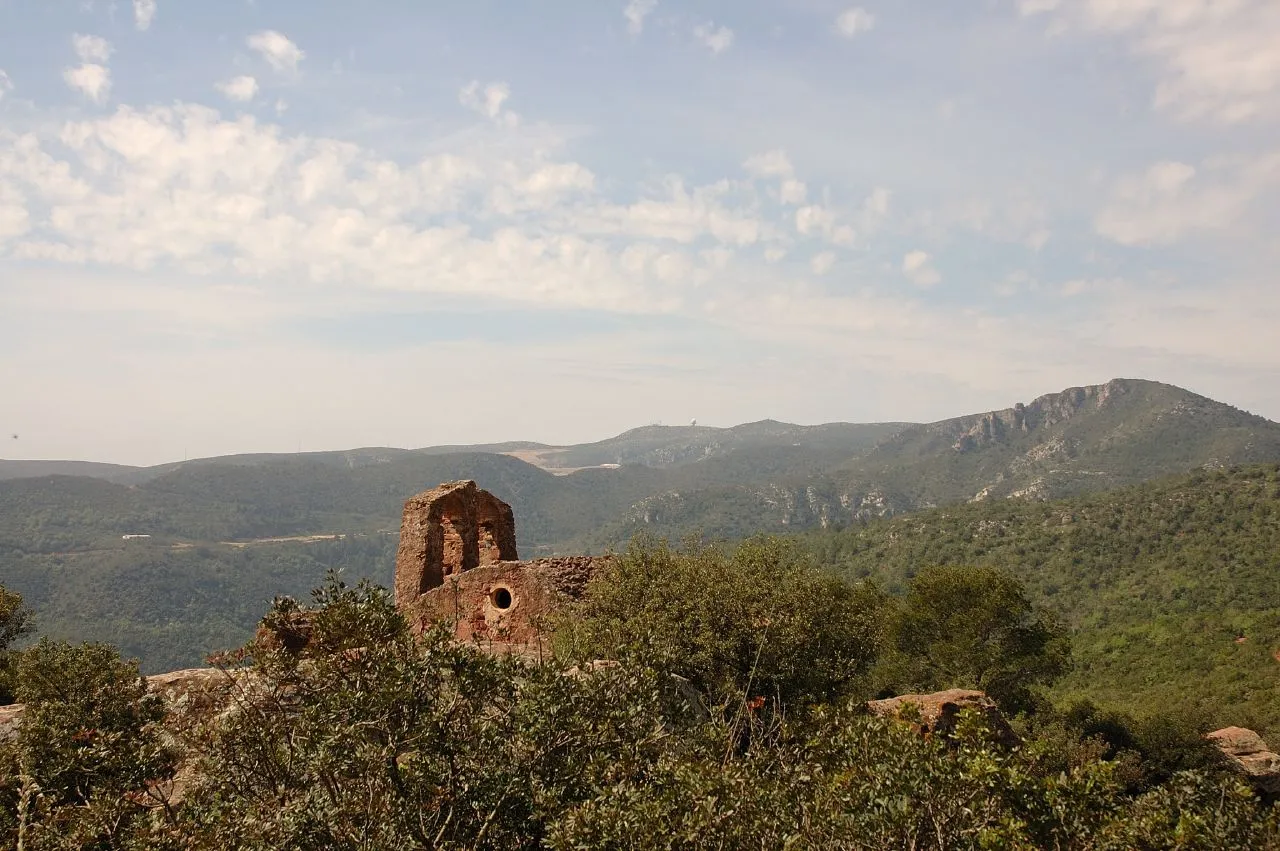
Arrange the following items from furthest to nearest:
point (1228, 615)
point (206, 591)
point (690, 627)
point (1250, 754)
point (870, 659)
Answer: point (206, 591)
point (1228, 615)
point (1250, 754)
point (870, 659)
point (690, 627)

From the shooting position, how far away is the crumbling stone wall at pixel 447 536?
24.8 meters

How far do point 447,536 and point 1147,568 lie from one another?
7002cm

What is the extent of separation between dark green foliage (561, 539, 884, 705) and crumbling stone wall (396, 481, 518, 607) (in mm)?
6623

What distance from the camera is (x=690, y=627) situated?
1825cm

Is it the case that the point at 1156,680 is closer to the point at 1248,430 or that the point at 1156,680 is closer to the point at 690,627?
the point at 690,627

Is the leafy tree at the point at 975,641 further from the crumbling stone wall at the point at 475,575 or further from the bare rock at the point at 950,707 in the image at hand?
the crumbling stone wall at the point at 475,575

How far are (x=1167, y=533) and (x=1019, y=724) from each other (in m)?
61.2

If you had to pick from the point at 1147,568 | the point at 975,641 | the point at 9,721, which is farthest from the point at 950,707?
the point at 1147,568

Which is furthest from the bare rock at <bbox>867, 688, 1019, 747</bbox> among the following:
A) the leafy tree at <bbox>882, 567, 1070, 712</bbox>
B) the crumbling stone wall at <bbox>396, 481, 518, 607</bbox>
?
the leafy tree at <bbox>882, 567, 1070, 712</bbox>

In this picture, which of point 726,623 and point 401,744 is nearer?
point 401,744

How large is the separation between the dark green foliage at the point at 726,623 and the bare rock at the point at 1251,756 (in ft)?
52.8

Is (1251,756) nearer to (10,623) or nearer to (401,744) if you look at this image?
(401,744)

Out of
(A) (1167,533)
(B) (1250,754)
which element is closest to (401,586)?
(B) (1250,754)

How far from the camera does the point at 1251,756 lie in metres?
28.6
